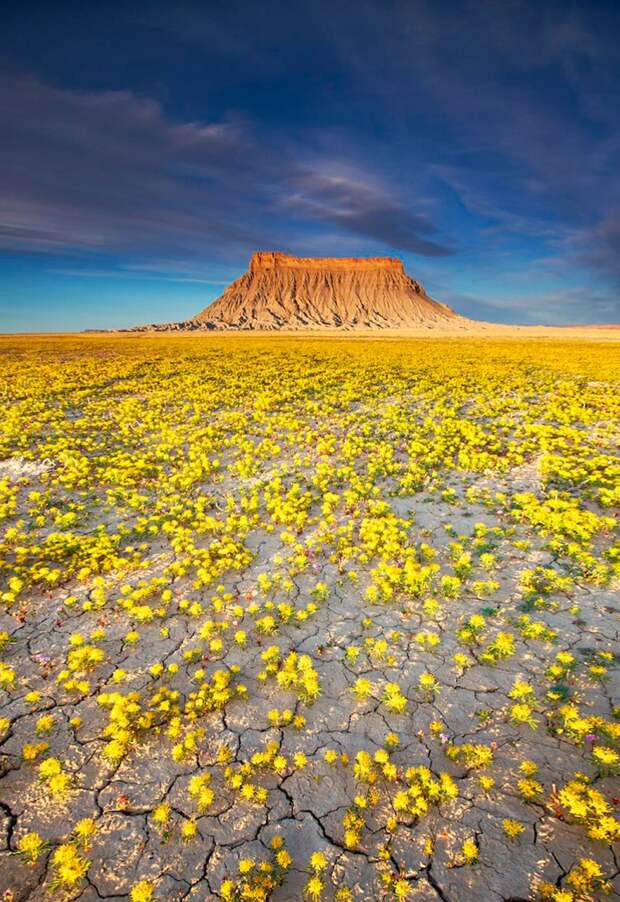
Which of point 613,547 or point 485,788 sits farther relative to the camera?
point 613,547

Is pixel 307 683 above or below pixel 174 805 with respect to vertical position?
above

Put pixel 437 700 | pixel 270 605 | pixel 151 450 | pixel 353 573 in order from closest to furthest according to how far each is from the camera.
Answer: pixel 437 700
pixel 270 605
pixel 353 573
pixel 151 450

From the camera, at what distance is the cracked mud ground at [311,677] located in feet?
12.0

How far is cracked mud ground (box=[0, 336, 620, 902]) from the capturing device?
367cm

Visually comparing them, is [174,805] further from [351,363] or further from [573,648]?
[351,363]

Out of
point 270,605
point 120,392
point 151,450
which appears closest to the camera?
point 270,605

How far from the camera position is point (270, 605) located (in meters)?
6.73

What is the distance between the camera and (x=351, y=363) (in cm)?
3756

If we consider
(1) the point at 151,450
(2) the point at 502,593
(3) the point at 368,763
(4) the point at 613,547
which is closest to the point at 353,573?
(2) the point at 502,593

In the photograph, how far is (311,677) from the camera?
17.4ft

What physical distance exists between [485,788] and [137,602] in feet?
18.4

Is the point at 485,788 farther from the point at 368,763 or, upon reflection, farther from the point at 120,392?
the point at 120,392

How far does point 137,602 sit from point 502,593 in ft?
20.6

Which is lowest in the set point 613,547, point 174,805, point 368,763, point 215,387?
point 174,805
